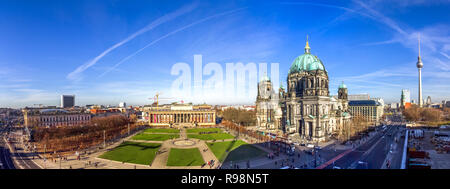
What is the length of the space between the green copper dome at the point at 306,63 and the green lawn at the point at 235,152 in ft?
92.2

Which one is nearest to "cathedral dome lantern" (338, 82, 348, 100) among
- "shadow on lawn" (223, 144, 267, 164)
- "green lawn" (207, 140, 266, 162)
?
"green lawn" (207, 140, 266, 162)

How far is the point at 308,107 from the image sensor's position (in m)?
46.6

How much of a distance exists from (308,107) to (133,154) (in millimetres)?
38739

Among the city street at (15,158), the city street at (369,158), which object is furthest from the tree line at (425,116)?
the city street at (15,158)

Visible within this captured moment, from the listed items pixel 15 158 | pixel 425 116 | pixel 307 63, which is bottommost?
pixel 15 158

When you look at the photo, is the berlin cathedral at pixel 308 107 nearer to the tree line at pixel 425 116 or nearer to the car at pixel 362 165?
the car at pixel 362 165

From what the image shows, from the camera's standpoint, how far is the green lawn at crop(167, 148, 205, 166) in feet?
83.4

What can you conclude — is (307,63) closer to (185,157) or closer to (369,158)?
(369,158)

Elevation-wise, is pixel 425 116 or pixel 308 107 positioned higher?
pixel 308 107

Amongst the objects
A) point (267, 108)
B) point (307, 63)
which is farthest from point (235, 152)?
point (267, 108)

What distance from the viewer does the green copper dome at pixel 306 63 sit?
49312mm
